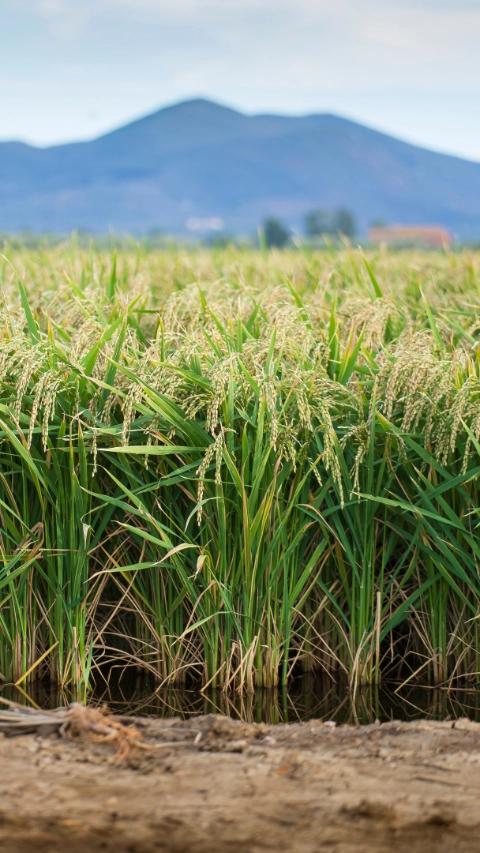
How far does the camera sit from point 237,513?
317 cm

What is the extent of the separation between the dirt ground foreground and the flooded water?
0.50 meters

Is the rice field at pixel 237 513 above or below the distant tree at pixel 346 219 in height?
below

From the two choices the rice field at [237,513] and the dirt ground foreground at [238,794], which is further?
the rice field at [237,513]

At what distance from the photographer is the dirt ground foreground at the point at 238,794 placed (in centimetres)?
200

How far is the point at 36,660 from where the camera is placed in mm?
3377

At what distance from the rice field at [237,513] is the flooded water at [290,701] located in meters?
0.08

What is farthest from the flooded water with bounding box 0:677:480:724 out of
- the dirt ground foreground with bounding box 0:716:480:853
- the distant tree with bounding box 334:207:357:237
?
the distant tree with bounding box 334:207:357:237

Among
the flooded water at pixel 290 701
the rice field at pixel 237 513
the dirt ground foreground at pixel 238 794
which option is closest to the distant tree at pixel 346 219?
the rice field at pixel 237 513

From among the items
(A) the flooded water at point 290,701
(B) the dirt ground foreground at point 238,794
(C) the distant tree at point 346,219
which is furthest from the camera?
(C) the distant tree at point 346,219

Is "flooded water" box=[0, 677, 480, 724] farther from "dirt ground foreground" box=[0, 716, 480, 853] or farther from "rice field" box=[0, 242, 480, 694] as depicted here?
"dirt ground foreground" box=[0, 716, 480, 853]

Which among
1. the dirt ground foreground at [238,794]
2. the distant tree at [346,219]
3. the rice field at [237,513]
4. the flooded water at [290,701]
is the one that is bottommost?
the flooded water at [290,701]

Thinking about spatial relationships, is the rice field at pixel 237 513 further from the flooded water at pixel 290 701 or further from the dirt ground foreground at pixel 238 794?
the dirt ground foreground at pixel 238 794

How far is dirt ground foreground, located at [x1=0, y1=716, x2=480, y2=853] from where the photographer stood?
2.00 m

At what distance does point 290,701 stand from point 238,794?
1078 millimetres
